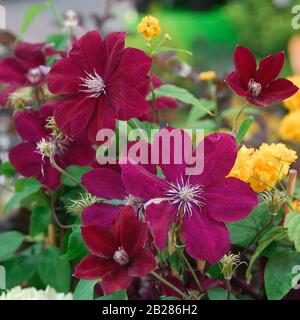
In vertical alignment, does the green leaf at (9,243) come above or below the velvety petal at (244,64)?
below

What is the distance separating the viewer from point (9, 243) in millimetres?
686

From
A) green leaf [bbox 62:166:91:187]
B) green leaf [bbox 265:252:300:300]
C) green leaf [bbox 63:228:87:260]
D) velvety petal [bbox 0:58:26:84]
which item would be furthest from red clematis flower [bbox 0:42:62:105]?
green leaf [bbox 265:252:300:300]

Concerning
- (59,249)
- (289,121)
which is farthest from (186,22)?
(59,249)

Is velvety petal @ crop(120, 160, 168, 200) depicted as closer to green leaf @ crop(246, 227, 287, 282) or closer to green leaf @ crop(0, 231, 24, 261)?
green leaf @ crop(246, 227, 287, 282)

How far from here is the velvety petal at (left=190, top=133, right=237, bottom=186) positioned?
1.56ft

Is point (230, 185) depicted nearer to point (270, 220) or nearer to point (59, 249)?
point (270, 220)

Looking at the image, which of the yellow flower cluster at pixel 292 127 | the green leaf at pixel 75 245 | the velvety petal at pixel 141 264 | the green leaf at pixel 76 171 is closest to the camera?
the velvety petal at pixel 141 264

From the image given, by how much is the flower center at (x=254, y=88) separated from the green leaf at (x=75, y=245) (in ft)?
0.59

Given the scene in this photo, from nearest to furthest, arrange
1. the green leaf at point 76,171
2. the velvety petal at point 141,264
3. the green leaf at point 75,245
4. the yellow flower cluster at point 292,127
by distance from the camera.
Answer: the velvety petal at point 141,264 → the green leaf at point 75,245 → the green leaf at point 76,171 → the yellow flower cluster at point 292,127

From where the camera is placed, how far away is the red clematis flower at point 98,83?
516 millimetres

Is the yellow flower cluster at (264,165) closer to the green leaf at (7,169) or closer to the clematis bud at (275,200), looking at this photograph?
the clematis bud at (275,200)

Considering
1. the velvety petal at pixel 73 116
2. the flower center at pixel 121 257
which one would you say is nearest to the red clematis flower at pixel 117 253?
the flower center at pixel 121 257

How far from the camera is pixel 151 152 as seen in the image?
0.49 metres
